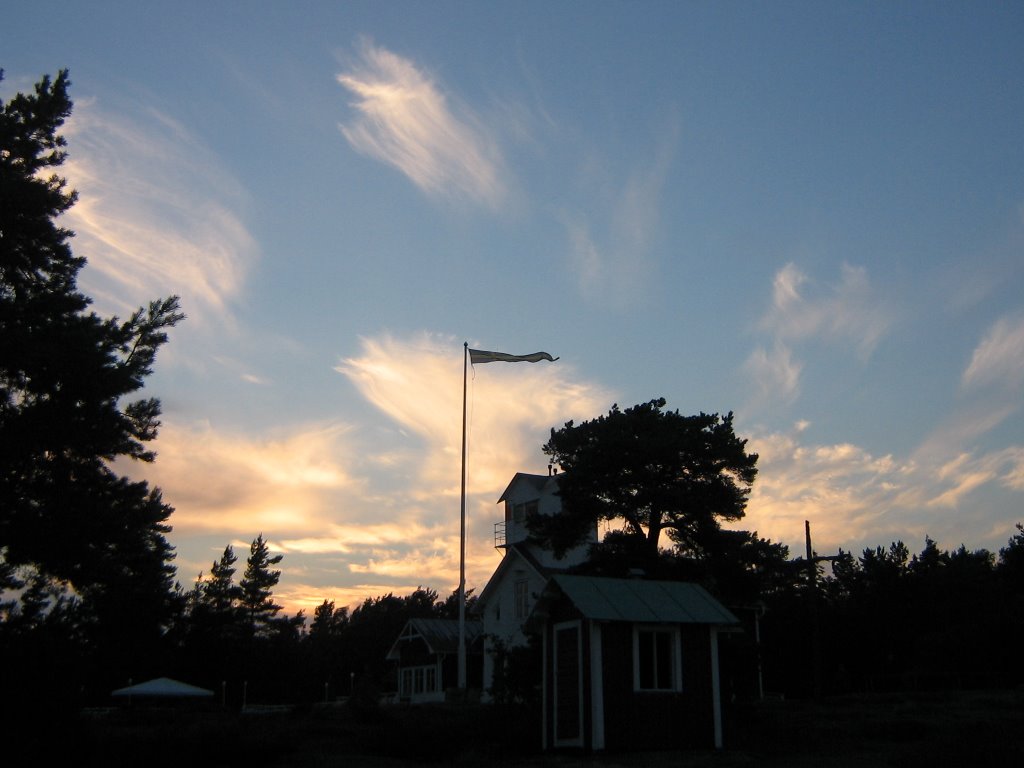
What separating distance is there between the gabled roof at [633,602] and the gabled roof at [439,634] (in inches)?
1134

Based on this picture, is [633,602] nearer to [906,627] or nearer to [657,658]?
[657,658]

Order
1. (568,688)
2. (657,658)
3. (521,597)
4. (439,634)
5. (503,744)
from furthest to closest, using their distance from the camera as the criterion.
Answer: (439,634)
(521,597)
(503,744)
(657,658)
(568,688)

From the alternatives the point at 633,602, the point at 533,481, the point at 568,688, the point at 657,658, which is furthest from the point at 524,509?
the point at 568,688

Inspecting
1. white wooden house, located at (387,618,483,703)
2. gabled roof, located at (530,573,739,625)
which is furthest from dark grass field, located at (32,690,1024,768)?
white wooden house, located at (387,618,483,703)

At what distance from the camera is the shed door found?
830 inches

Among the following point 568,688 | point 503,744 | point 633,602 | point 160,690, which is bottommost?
point 503,744

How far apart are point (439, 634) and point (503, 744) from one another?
98.6 feet

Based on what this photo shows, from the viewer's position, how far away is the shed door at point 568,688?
21078 millimetres

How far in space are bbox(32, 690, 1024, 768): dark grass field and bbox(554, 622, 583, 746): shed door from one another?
770 millimetres

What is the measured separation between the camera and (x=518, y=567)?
1881 inches

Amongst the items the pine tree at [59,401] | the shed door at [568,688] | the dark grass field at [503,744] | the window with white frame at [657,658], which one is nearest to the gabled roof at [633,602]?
the window with white frame at [657,658]

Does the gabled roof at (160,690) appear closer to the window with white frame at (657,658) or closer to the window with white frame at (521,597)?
the window with white frame at (521,597)

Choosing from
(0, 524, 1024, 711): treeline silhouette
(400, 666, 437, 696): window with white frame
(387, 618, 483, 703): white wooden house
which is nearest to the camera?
(0, 524, 1024, 711): treeline silhouette

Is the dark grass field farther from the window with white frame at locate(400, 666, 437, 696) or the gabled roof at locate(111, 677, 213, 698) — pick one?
the window with white frame at locate(400, 666, 437, 696)
